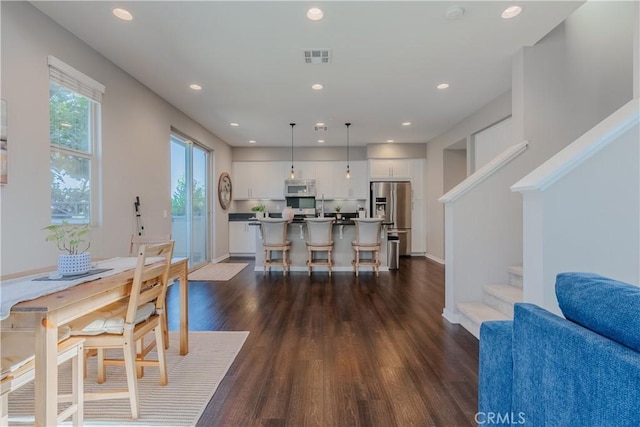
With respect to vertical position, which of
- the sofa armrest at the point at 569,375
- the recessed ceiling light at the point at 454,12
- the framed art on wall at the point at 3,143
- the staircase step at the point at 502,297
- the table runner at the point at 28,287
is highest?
the recessed ceiling light at the point at 454,12

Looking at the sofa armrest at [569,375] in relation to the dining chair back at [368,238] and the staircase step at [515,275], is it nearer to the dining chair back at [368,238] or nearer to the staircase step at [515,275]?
the staircase step at [515,275]

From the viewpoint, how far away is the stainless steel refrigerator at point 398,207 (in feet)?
23.1

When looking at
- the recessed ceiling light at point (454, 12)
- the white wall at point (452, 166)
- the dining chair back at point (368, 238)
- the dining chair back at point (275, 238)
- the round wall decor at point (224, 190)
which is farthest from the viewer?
the round wall decor at point (224, 190)

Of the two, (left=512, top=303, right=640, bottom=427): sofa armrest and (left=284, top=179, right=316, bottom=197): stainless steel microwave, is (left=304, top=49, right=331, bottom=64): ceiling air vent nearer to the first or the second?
(left=512, top=303, right=640, bottom=427): sofa armrest

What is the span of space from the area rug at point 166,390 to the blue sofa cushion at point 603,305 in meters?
1.83

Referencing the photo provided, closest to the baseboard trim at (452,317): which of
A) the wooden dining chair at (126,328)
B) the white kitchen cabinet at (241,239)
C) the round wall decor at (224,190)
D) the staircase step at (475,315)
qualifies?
the staircase step at (475,315)

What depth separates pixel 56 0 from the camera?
230 centimetres

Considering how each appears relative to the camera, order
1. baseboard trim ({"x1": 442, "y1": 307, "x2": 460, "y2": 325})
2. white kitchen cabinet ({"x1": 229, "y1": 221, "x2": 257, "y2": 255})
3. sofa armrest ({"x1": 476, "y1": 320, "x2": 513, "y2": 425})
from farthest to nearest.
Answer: white kitchen cabinet ({"x1": 229, "y1": 221, "x2": 257, "y2": 255}) → baseboard trim ({"x1": 442, "y1": 307, "x2": 460, "y2": 325}) → sofa armrest ({"x1": 476, "y1": 320, "x2": 513, "y2": 425})

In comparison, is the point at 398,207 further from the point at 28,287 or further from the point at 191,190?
the point at 28,287

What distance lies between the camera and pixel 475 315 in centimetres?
270

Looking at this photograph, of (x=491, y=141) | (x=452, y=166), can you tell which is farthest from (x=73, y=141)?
(x=452, y=166)

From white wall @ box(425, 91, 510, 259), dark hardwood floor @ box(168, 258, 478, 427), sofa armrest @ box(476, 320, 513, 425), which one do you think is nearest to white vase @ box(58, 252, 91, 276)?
dark hardwood floor @ box(168, 258, 478, 427)

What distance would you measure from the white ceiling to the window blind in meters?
0.36

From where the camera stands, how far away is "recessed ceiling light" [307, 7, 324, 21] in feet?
7.90
